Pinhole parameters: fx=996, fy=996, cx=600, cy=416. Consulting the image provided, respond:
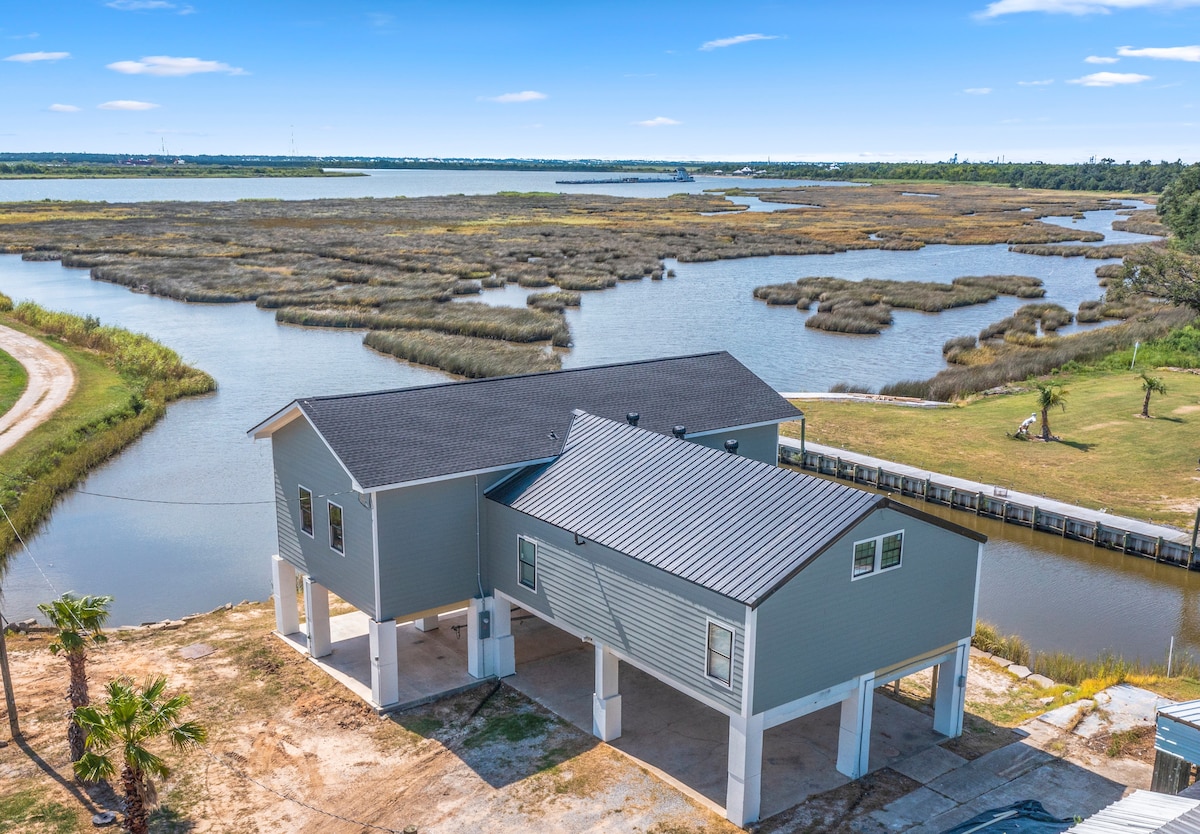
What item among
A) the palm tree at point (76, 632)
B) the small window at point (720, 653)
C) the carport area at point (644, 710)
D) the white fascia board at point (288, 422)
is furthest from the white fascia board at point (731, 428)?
the palm tree at point (76, 632)

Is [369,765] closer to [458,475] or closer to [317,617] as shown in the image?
[317,617]

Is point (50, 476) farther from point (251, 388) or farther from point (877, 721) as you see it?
point (877, 721)

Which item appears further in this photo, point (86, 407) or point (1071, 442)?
point (86, 407)

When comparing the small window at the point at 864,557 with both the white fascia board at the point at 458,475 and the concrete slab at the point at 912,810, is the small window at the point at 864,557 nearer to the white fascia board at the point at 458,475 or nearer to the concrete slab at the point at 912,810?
the concrete slab at the point at 912,810

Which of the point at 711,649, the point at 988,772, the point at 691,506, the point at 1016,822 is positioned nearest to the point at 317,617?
the point at 691,506

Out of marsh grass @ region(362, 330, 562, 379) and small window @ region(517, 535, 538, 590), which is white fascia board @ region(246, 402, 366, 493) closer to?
small window @ region(517, 535, 538, 590)

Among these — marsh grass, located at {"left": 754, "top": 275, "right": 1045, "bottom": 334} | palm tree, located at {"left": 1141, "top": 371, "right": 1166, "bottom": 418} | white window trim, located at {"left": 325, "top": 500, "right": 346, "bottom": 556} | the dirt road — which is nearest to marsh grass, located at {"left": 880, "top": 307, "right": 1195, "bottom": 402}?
palm tree, located at {"left": 1141, "top": 371, "right": 1166, "bottom": 418}
